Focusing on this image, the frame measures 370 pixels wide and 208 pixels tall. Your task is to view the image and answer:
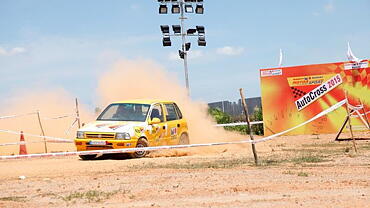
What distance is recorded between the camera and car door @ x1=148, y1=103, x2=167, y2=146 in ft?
55.4

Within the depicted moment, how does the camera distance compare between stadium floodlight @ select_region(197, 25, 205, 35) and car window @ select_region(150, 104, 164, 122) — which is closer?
car window @ select_region(150, 104, 164, 122)

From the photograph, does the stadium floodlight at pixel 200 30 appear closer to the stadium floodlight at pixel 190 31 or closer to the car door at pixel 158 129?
the stadium floodlight at pixel 190 31

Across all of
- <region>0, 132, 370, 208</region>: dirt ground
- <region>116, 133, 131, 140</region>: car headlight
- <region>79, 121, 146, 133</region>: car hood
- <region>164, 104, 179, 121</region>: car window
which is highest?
<region>164, 104, 179, 121</region>: car window

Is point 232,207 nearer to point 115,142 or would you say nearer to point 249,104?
point 115,142

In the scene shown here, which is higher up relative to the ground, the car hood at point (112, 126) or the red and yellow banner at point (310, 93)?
the red and yellow banner at point (310, 93)

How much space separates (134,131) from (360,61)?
13.4 meters

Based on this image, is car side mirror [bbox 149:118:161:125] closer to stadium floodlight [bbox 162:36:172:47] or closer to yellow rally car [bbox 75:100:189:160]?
yellow rally car [bbox 75:100:189:160]

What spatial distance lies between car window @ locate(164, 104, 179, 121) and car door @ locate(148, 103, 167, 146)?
0.35m

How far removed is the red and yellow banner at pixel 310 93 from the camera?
85.8 ft

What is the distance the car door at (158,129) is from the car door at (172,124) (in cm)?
22

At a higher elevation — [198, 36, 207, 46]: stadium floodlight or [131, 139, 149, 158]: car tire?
[198, 36, 207, 46]: stadium floodlight

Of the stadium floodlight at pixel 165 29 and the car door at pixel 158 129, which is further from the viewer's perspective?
the stadium floodlight at pixel 165 29

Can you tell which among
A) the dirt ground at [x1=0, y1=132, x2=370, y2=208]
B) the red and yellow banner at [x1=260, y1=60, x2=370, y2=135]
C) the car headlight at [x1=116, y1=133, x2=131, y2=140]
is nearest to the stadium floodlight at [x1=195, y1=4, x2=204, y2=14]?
the red and yellow banner at [x1=260, y1=60, x2=370, y2=135]

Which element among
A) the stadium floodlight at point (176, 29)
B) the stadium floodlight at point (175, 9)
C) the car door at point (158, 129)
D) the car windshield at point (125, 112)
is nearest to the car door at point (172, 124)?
the car door at point (158, 129)
